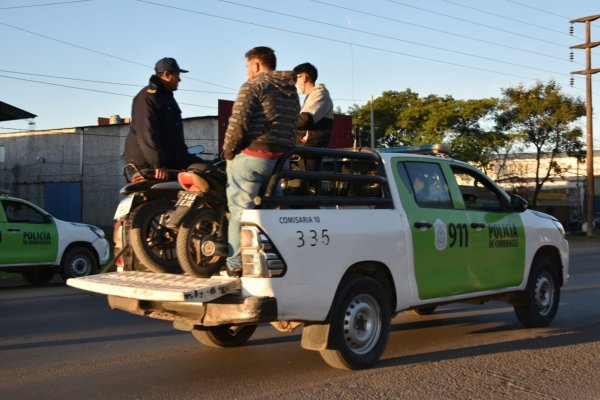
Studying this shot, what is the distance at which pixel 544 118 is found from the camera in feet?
138

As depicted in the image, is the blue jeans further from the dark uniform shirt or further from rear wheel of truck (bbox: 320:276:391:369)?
rear wheel of truck (bbox: 320:276:391:369)

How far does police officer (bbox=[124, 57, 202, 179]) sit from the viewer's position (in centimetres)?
607

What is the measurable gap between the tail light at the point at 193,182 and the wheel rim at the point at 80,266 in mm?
9547

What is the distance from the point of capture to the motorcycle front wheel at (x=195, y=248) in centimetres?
553

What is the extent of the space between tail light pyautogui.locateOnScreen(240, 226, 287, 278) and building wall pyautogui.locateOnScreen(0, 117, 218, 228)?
32070 millimetres

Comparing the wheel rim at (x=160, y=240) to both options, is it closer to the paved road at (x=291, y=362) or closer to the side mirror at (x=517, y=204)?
the paved road at (x=291, y=362)

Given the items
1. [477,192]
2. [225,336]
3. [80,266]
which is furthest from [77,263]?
[477,192]

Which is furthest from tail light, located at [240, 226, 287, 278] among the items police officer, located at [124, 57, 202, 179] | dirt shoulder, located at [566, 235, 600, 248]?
dirt shoulder, located at [566, 235, 600, 248]

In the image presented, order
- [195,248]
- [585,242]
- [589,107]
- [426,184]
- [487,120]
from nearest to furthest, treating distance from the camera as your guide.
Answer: [195,248] → [426,184] → [585,242] → [589,107] → [487,120]

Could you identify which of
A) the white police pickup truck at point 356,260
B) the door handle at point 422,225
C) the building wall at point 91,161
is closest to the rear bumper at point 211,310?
the white police pickup truck at point 356,260

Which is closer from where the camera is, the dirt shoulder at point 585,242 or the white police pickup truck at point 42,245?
the white police pickup truck at point 42,245

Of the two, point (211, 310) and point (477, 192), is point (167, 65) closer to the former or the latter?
point (211, 310)

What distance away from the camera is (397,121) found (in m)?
48.7

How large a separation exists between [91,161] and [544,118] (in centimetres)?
2587
